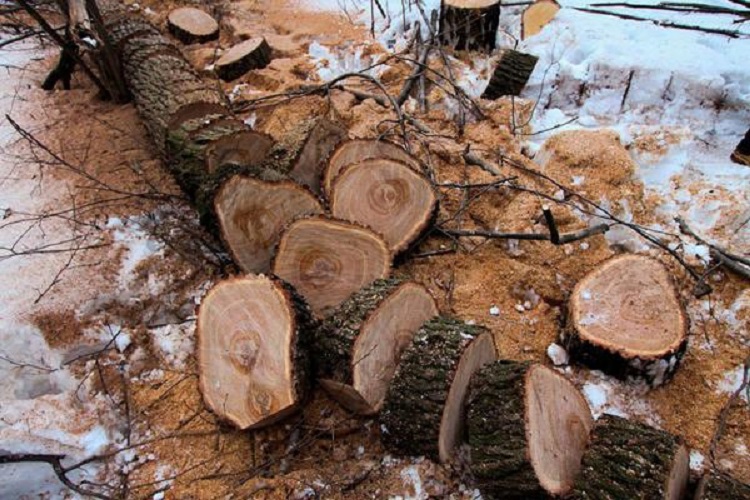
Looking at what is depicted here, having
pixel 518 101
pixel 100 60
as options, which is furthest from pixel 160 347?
pixel 518 101

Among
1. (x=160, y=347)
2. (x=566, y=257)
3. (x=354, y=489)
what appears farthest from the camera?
(x=566, y=257)

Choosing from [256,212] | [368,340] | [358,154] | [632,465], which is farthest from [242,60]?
[632,465]

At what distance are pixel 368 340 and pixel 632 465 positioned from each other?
3.46 ft

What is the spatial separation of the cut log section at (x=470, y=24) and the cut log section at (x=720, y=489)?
3.83 meters

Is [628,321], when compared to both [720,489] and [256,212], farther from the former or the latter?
[256,212]

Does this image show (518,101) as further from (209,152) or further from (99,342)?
(99,342)

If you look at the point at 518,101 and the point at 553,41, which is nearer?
the point at 518,101

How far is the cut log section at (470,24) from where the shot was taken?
479 centimetres

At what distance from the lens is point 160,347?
2.96 meters

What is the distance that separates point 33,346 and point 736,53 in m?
4.91

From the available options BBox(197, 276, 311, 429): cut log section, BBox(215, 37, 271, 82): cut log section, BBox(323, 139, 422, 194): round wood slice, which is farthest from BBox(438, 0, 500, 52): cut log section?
BBox(197, 276, 311, 429): cut log section

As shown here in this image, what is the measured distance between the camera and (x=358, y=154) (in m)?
3.50

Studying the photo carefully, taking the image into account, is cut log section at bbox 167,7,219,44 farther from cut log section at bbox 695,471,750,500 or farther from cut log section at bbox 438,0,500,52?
cut log section at bbox 695,471,750,500

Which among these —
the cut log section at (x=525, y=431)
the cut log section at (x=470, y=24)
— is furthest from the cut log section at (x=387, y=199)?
the cut log section at (x=470, y=24)
